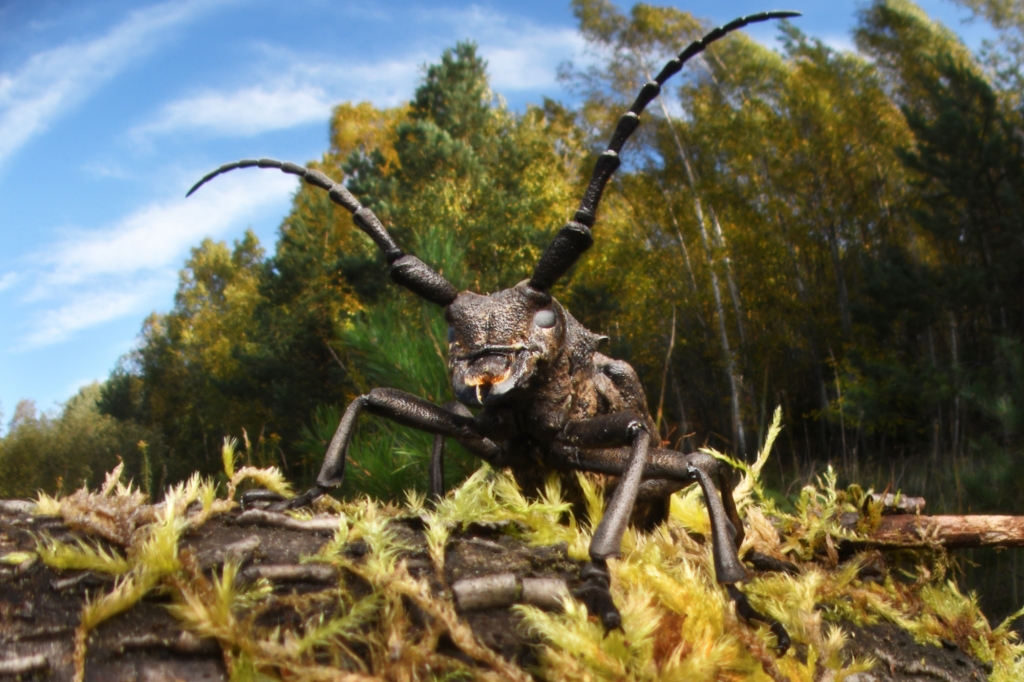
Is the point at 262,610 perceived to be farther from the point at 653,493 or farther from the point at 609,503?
the point at 653,493

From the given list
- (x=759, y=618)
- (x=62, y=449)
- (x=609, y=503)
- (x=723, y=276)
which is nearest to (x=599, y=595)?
(x=609, y=503)

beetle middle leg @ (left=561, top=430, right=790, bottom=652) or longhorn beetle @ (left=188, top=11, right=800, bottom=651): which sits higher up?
longhorn beetle @ (left=188, top=11, right=800, bottom=651)

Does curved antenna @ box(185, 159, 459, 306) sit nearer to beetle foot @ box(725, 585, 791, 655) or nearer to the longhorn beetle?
the longhorn beetle

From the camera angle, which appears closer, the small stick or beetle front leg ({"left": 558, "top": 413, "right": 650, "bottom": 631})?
beetle front leg ({"left": 558, "top": 413, "right": 650, "bottom": 631})

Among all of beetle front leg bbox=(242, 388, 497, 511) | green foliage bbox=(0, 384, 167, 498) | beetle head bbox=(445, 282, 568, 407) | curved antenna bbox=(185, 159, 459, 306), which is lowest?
green foliage bbox=(0, 384, 167, 498)

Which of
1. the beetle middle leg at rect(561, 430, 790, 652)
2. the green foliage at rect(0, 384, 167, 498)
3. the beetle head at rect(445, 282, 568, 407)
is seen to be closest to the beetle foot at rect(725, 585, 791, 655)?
the beetle middle leg at rect(561, 430, 790, 652)

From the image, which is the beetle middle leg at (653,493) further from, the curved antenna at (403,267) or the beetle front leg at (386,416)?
the curved antenna at (403,267)

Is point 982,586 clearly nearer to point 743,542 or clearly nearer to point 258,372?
point 743,542
